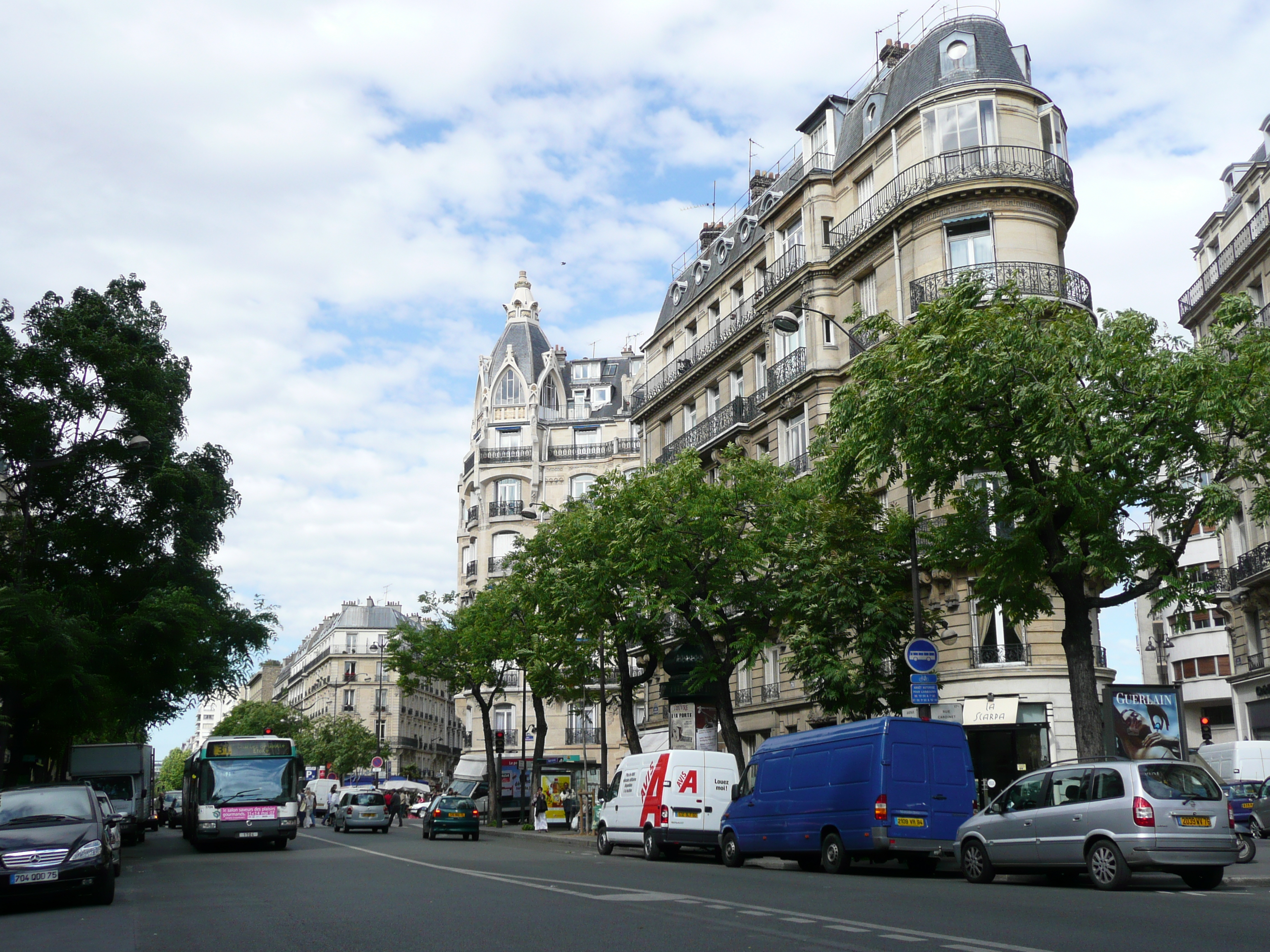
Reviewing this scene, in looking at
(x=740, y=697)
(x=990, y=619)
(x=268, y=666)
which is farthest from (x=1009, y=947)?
(x=268, y=666)

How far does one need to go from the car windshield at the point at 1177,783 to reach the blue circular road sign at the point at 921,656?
6.32 m

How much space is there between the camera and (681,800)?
81.1 ft

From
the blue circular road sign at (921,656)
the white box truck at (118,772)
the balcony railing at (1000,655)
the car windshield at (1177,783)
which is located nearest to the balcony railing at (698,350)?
the balcony railing at (1000,655)

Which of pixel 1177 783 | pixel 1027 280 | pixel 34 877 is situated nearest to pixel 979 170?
pixel 1027 280

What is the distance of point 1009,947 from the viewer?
29.9 ft

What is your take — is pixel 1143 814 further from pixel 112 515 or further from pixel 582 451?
pixel 582 451

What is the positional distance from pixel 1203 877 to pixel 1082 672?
4605mm

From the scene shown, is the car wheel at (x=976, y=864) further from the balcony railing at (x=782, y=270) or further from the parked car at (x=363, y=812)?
the parked car at (x=363, y=812)

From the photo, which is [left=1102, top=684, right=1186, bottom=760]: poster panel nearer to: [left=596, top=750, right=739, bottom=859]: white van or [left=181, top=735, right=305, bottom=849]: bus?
[left=596, top=750, right=739, bottom=859]: white van

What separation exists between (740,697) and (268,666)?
138m

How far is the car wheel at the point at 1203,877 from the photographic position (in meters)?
15.3

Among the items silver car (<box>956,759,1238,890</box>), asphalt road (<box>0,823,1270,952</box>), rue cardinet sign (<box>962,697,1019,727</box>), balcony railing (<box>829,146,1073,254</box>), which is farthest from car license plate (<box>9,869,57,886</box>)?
balcony railing (<box>829,146,1073,254</box>)

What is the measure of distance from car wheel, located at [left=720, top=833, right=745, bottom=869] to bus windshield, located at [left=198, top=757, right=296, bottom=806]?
13.0 m

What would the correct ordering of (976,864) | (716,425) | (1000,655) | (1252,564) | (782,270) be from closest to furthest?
(976,864) → (1000,655) → (1252,564) → (782,270) → (716,425)
